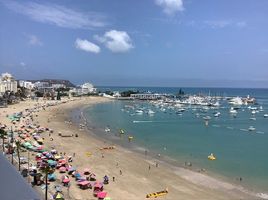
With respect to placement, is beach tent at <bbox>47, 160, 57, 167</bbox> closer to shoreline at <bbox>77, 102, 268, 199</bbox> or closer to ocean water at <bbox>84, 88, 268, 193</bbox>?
shoreline at <bbox>77, 102, 268, 199</bbox>

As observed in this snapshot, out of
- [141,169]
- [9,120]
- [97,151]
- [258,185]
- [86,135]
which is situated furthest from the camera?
[9,120]

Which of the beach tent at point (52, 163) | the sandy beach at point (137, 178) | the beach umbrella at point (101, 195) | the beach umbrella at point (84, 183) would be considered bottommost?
the sandy beach at point (137, 178)

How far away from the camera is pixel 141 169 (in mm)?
37844

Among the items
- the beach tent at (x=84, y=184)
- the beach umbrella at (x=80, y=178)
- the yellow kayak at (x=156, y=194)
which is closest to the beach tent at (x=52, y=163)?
the beach umbrella at (x=80, y=178)

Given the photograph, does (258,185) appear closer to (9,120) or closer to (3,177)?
(3,177)

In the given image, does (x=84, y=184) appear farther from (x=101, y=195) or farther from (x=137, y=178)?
(x=137, y=178)

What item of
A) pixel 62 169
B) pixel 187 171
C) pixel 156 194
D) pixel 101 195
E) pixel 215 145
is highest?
pixel 62 169

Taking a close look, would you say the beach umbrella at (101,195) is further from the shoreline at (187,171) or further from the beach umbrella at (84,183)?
the shoreline at (187,171)

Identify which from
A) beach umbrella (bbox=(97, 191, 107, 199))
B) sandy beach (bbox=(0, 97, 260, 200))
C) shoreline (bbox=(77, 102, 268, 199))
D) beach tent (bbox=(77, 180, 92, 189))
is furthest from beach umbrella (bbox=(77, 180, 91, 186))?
shoreline (bbox=(77, 102, 268, 199))

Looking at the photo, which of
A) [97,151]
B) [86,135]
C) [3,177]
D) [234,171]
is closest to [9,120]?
[86,135]

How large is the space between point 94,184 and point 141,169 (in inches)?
338

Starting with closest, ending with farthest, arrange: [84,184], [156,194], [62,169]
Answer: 1. [156,194]
2. [84,184]
3. [62,169]

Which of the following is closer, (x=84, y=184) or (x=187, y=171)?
(x=84, y=184)

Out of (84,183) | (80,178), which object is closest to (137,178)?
(80,178)
